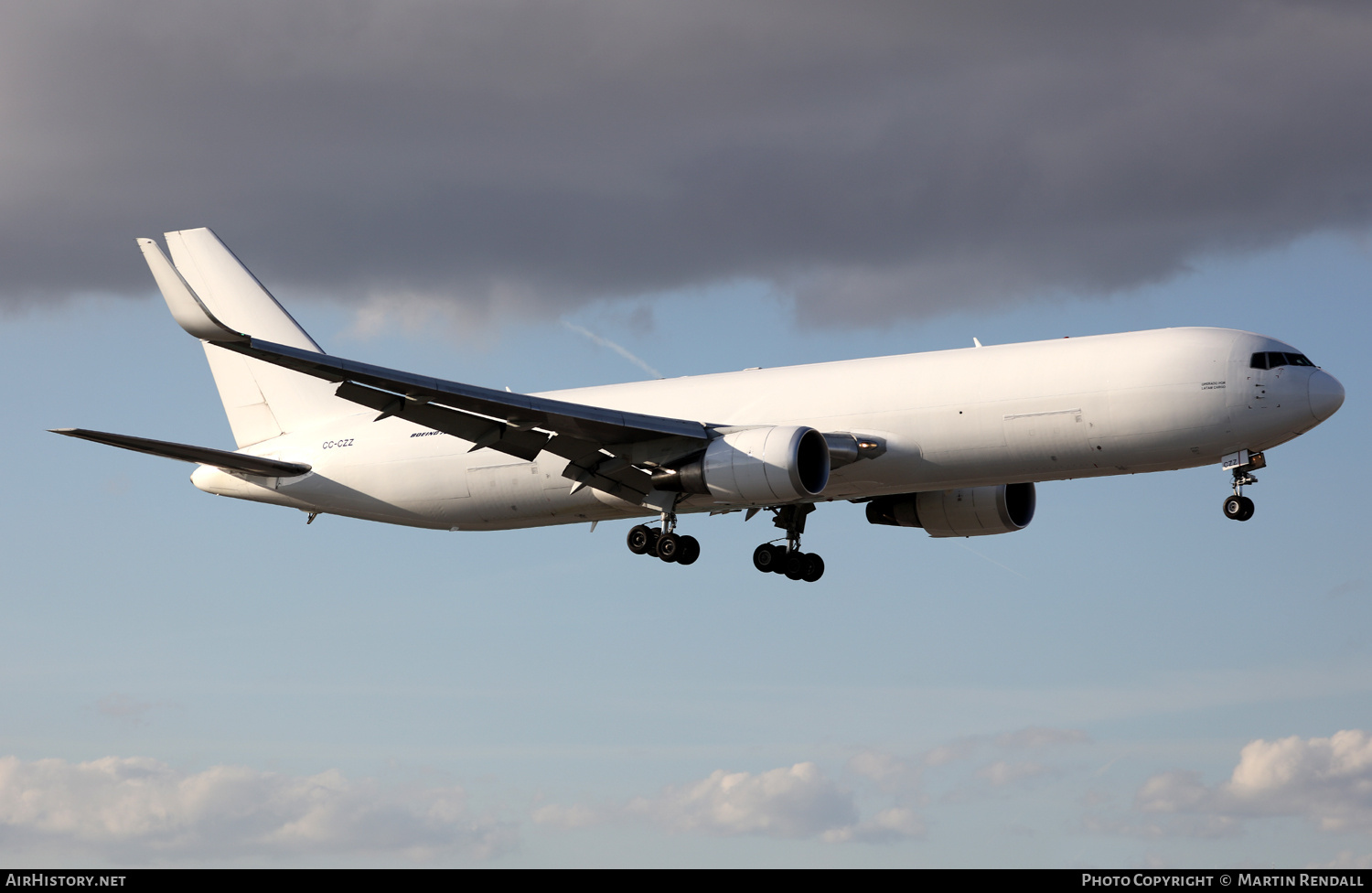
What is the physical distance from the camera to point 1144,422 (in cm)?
3606

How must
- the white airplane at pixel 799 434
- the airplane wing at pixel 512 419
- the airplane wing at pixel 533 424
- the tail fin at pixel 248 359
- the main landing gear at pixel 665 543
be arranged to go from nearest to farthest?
the airplane wing at pixel 512 419, the airplane wing at pixel 533 424, the white airplane at pixel 799 434, the main landing gear at pixel 665 543, the tail fin at pixel 248 359

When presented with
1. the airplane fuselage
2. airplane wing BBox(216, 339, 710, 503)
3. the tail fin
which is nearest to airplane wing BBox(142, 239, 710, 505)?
airplane wing BBox(216, 339, 710, 503)

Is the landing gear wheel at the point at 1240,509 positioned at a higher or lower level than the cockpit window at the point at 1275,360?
Result: lower

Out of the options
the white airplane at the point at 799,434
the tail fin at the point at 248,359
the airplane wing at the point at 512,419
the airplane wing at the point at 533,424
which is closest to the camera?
the airplane wing at the point at 512,419

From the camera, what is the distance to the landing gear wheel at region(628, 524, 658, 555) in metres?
41.1

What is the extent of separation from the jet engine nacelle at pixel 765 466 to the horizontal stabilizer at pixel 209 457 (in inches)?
578

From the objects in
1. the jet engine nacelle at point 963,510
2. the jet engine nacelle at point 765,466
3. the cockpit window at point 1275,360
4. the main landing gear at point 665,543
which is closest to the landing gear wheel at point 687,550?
the main landing gear at point 665,543

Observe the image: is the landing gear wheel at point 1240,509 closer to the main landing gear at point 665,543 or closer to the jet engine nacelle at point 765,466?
the jet engine nacelle at point 765,466

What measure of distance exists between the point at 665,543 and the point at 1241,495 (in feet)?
48.2

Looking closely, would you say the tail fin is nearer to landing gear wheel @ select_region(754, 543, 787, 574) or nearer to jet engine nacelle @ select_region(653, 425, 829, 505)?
landing gear wheel @ select_region(754, 543, 787, 574)

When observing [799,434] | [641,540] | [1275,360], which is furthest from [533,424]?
[1275,360]

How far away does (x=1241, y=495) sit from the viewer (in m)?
37.1

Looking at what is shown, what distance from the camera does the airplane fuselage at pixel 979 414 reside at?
36.0 metres
